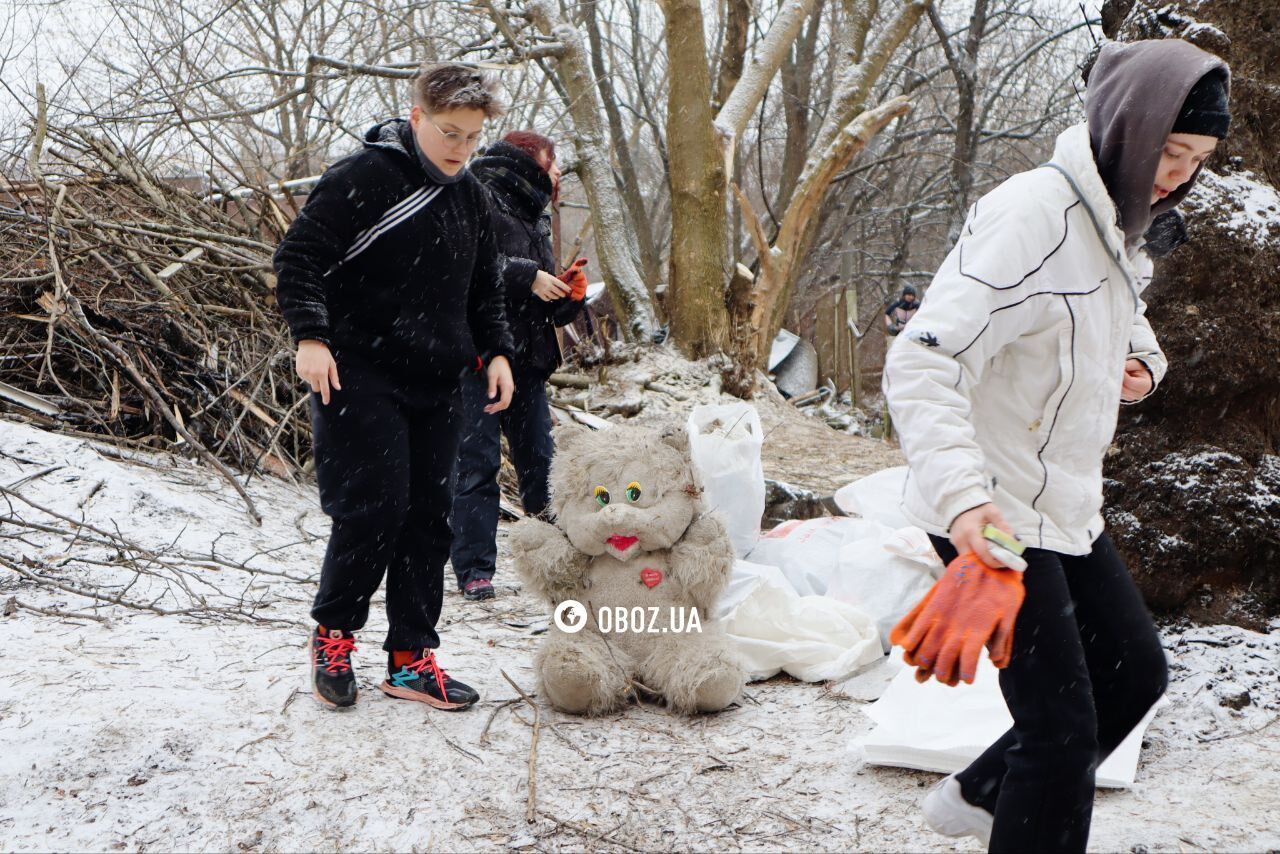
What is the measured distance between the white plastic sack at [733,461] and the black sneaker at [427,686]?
1.51 metres

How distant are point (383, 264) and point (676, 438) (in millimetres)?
1144

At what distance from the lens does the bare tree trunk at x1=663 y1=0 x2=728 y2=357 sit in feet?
30.7

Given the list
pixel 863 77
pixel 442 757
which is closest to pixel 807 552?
pixel 442 757

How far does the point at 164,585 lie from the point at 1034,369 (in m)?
3.54

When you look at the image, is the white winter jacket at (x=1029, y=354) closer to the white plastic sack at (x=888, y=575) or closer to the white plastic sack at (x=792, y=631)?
the white plastic sack at (x=792, y=631)

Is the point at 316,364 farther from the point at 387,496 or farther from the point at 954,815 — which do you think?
the point at 954,815

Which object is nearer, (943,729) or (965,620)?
(965,620)

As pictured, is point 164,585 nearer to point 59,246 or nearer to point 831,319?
point 59,246

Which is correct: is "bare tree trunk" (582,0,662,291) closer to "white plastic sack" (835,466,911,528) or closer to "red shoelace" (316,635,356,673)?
"white plastic sack" (835,466,911,528)

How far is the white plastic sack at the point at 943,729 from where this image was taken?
8.60 feet

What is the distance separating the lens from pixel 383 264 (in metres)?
2.94

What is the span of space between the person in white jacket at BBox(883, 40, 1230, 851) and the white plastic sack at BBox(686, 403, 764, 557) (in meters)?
2.35

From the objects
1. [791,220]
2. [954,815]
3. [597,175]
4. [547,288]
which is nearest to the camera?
[954,815]

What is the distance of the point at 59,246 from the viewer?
19.2ft
